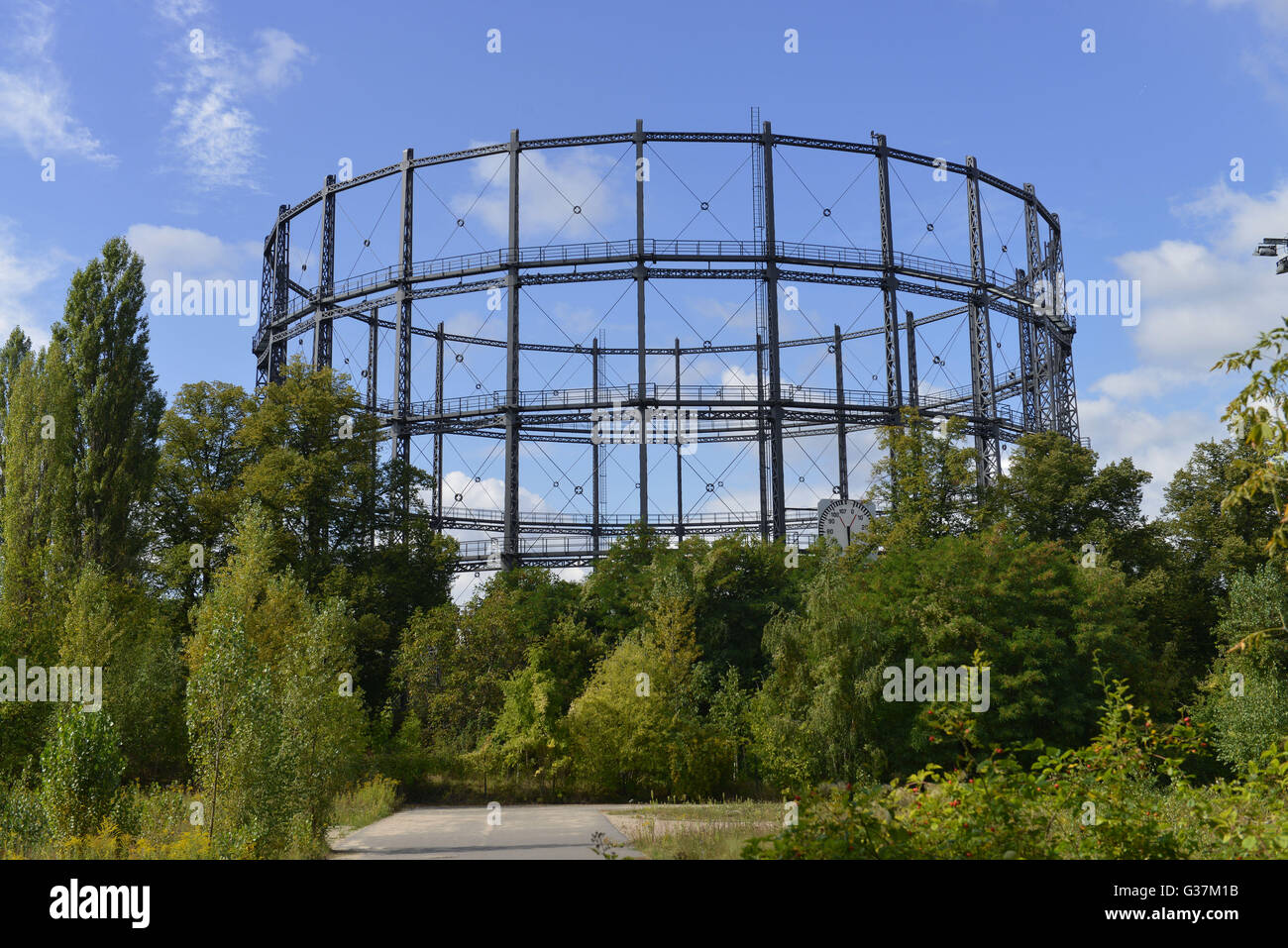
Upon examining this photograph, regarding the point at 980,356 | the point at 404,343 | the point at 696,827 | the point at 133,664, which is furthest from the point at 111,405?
the point at 980,356

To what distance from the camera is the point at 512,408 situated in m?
37.9

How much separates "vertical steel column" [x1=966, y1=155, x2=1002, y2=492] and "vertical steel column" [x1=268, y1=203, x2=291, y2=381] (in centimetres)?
2869

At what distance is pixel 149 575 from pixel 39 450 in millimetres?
5294

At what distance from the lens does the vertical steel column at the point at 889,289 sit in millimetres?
38938

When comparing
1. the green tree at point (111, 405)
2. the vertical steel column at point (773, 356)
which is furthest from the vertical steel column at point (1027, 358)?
the green tree at point (111, 405)

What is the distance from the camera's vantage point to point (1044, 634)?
27.1 m

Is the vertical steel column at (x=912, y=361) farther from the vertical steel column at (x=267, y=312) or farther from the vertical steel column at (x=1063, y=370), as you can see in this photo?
the vertical steel column at (x=267, y=312)

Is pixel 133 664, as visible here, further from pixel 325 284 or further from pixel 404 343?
pixel 325 284

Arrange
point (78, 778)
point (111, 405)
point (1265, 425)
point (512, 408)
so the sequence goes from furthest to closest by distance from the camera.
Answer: point (512, 408) → point (111, 405) → point (78, 778) → point (1265, 425)

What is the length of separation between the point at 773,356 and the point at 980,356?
10254 millimetres

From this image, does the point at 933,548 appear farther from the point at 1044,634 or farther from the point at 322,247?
the point at 322,247

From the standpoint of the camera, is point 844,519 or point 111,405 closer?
point 111,405

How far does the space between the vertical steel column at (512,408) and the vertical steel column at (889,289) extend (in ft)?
44.6
